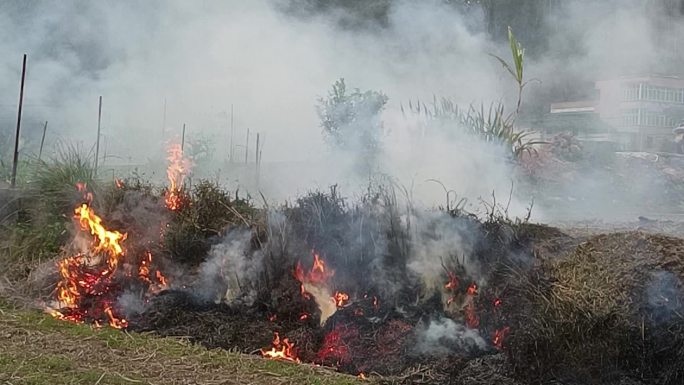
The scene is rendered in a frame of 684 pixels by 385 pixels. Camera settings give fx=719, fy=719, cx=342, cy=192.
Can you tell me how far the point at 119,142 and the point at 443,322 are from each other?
Answer: 692 centimetres

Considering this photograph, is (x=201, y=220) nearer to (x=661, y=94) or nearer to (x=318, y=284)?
(x=318, y=284)

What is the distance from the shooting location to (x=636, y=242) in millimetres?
3590

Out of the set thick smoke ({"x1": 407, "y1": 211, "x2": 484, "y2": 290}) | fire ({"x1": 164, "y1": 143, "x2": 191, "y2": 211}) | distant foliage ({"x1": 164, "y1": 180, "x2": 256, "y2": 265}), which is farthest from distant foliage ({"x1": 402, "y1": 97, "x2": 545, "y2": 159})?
thick smoke ({"x1": 407, "y1": 211, "x2": 484, "y2": 290})

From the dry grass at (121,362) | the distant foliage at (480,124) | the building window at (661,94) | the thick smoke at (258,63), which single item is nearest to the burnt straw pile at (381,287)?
the dry grass at (121,362)

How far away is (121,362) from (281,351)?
0.85m

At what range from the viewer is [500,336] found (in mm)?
3562

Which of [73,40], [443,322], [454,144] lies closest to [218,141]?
[73,40]

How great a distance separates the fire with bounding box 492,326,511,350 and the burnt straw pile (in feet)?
0.04

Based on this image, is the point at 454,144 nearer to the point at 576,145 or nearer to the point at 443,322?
the point at 576,145

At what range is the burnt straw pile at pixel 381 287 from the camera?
3295 millimetres

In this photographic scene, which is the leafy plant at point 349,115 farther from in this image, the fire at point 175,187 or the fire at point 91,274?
the fire at point 91,274

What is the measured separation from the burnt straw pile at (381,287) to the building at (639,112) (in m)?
4.86

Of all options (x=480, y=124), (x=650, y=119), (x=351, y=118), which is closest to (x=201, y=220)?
(x=351, y=118)

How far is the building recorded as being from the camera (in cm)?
844
